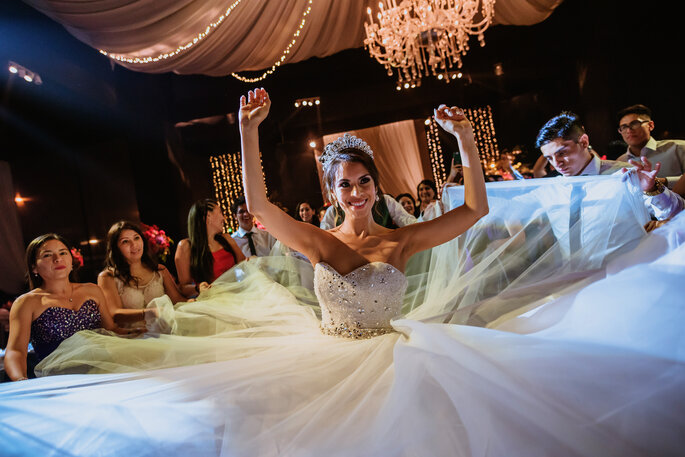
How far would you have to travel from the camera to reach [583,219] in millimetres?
2059

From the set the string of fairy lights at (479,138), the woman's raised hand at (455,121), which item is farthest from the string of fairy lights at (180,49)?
the string of fairy lights at (479,138)

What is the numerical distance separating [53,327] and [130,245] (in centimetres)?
100

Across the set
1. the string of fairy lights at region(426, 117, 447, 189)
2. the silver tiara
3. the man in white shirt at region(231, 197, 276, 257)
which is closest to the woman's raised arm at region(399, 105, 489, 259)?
the silver tiara

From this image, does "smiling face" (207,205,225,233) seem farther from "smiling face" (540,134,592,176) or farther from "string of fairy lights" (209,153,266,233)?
"string of fairy lights" (209,153,266,233)

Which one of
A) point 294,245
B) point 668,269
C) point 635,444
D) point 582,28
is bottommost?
point 635,444

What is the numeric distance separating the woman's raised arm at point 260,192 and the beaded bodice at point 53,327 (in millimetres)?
1656

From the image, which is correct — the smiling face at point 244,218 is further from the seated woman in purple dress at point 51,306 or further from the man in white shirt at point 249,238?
the seated woman in purple dress at point 51,306

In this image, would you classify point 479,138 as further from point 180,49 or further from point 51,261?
point 51,261

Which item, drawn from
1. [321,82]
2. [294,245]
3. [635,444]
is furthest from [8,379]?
[321,82]

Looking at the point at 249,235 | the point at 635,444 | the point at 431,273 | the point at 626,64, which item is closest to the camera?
the point at 635,444

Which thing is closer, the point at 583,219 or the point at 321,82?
the point at 583,219

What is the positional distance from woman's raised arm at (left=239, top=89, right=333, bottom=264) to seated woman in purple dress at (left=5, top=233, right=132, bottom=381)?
1.67 meters

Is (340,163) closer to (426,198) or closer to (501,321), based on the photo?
(501,321)

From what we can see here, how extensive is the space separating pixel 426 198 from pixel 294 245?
Answer: 403 cm
